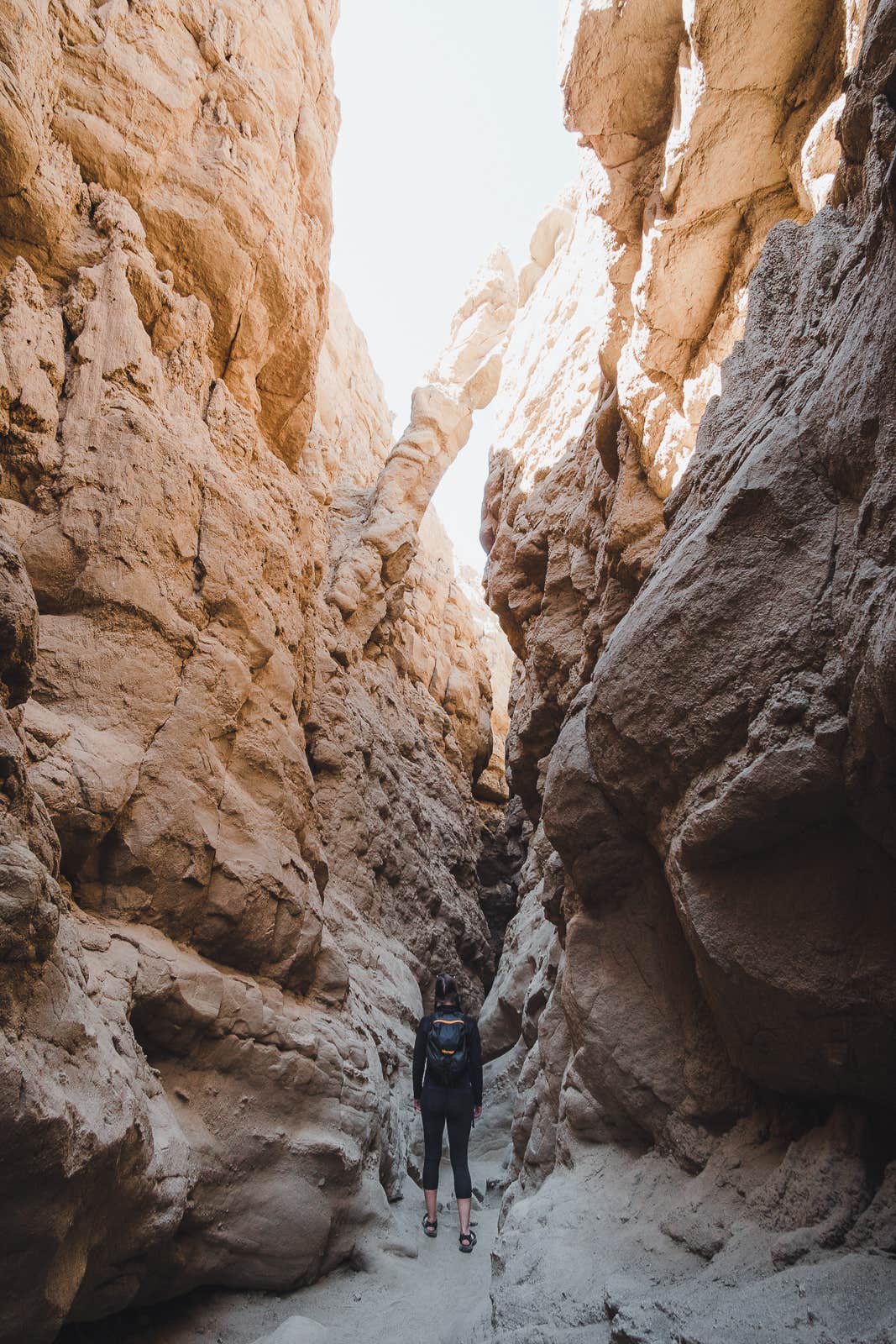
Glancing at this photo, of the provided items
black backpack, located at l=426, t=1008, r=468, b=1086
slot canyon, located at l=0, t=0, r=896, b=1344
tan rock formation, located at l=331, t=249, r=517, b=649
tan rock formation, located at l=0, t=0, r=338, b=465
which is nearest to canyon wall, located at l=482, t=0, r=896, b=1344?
slot canyon, located at l=0, t=0, r=896, b=1344

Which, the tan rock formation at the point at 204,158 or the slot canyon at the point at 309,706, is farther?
the tan rock formation at the point at 204,158

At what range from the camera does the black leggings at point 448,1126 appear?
20.6 feet

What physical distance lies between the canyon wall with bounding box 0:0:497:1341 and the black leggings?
46cm

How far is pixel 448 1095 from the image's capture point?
21.1ft

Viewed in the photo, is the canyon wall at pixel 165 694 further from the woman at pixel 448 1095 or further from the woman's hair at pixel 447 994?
the woman's hair at pixel 447 994

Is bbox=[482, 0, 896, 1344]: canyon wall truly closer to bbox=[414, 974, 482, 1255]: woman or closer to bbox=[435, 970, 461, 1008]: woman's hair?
bbox=[414, 974, 482, 1255]: woman

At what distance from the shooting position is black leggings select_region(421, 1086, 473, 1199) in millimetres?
6277

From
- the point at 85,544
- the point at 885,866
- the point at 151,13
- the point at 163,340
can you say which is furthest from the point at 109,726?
the point at 151,13

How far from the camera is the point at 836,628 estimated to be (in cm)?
338

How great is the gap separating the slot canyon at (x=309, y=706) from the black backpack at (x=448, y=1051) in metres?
0.63

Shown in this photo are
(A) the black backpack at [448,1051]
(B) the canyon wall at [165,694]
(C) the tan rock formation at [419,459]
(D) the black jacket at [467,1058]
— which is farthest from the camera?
(C) the tan rock formation at [419,459]

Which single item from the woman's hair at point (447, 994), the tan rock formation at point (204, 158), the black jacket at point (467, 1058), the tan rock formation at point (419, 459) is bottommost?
the black jacket at point (467, 1058)

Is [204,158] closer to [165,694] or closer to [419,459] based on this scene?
[165,694]

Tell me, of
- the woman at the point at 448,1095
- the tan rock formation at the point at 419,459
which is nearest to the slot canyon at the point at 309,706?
the woman at the point at 448,1095
